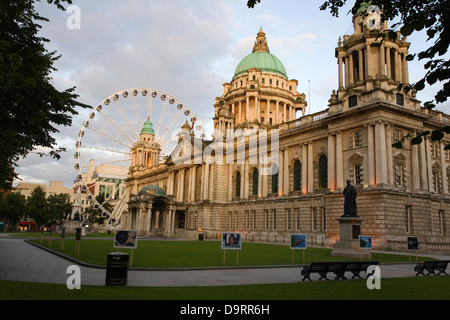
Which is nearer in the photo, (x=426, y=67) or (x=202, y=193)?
(x=426, y=67)

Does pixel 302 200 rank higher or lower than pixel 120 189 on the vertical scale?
lower

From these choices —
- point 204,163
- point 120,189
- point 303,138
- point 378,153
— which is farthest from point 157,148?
point 378,153

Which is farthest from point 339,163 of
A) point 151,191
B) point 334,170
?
point 151,191

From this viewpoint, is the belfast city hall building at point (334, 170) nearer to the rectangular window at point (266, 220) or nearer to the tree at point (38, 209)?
the rectangular window at point (266, 220)

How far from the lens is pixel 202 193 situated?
72.6m

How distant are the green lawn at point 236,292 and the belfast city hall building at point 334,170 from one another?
20741mm

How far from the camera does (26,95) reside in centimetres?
1641

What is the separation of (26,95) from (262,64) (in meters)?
82.9

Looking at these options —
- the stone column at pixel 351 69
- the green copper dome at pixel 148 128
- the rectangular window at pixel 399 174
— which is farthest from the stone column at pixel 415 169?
the green copper dome at pixel 148 128

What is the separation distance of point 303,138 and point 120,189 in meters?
118

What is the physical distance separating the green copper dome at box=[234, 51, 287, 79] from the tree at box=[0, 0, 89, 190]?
7854cm

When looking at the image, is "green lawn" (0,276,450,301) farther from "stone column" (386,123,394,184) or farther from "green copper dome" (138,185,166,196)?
"green copper dome" (138,185,166,196)
